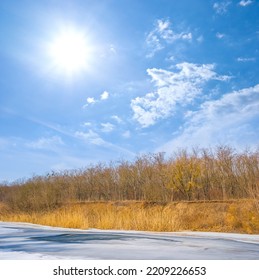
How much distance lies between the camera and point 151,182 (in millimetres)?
25672

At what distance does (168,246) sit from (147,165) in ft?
76.9

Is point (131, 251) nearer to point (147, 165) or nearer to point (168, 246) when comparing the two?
point (168, 246)

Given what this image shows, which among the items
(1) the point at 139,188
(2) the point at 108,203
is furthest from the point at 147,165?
(2) the point at 108,203

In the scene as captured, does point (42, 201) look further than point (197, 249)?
Yes

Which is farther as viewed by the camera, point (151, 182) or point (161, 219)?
point (151, 182)

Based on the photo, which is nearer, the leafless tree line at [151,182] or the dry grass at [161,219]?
the dry grass at [161,219]

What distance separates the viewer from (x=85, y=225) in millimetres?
9586

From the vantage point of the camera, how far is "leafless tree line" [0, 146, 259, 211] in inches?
915

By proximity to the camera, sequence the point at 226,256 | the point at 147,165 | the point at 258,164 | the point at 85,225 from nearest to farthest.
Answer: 1. the point at 226,256
2. the point at 85,225
3. the point at 258,164
4. the point at 147,165

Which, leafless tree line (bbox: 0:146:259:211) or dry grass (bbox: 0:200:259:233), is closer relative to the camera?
dry grass (bbox: 0:200:259:233)

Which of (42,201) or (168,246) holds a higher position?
(42,201)

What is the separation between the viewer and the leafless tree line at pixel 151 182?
2325cm
